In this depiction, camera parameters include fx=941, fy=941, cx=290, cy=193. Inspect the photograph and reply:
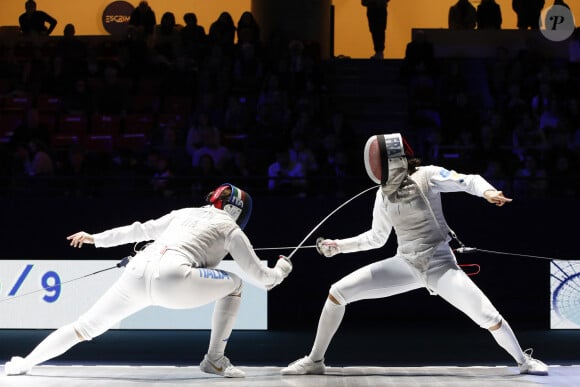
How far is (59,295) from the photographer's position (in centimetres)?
734

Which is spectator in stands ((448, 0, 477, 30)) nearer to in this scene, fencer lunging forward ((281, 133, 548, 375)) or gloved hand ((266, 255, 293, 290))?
fencer lunging forward ((281, 133, 548, 375))

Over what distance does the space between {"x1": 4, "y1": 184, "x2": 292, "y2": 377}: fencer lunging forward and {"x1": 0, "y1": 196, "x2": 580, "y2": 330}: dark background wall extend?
3.01 m

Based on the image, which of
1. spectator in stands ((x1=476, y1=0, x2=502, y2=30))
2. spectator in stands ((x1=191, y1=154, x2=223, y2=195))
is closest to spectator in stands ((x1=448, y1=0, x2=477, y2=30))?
spectator in stands ((x1=476, y1=0, x2=502, y2=30))

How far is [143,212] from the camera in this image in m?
7.91

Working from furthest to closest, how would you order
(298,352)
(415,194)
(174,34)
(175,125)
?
(174,34), (175,125), (298,352), (415,194)

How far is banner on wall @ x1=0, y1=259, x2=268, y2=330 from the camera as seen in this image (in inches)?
287

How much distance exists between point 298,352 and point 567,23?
5133 millimetres

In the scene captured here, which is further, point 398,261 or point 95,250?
point 95,250

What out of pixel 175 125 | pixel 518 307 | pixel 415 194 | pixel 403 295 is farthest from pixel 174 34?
pixel 415 194

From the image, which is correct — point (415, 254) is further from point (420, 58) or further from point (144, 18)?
point (144, 18)

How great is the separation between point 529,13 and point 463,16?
2.27ft

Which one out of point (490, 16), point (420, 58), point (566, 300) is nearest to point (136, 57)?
point (420, 58)

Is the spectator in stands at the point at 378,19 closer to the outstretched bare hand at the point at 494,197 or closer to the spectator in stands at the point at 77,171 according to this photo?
the spectator in stands at the point at 77,171

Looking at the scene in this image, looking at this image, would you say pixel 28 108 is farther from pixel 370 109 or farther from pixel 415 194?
pixel 415 194
